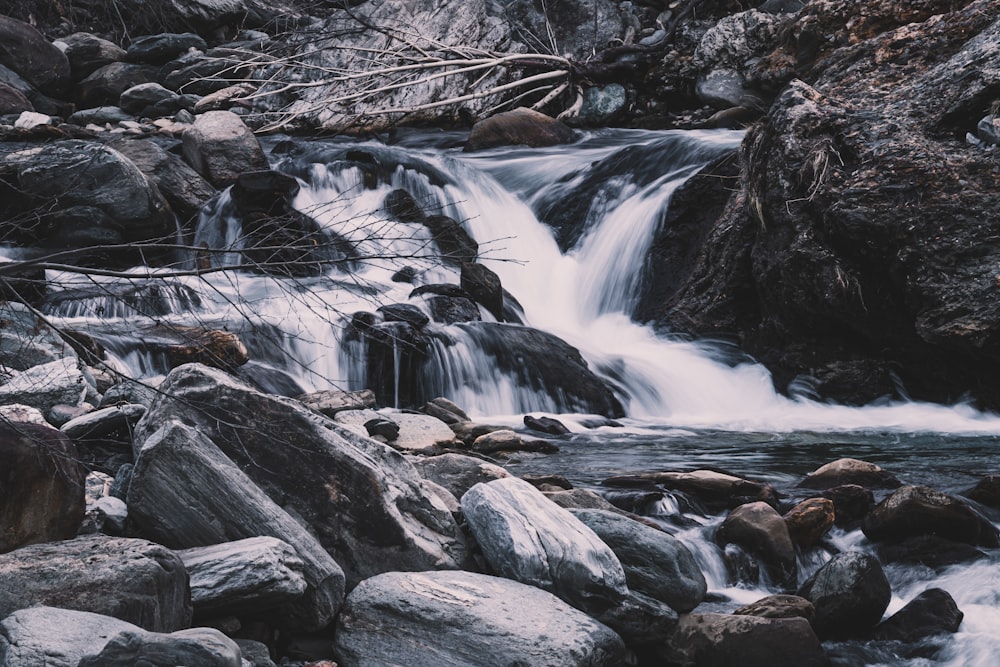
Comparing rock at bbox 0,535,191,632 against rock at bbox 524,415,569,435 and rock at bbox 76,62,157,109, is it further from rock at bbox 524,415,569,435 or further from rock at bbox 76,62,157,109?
rock at bbox 76,62,157,109

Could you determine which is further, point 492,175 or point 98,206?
point 492,175

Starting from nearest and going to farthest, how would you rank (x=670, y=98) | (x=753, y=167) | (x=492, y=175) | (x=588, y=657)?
(x=588, y=657) → (x=753, y=167) → (x=492, y=175) → (x=670, y=98)

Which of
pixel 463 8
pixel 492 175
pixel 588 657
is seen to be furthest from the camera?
pixel 463 8

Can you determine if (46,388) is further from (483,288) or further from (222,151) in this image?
(222,151)

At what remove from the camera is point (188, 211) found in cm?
1080

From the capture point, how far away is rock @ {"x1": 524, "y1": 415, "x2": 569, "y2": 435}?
23.6 feet

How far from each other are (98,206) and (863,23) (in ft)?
27.4

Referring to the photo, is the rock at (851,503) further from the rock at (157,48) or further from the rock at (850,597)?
the rock at (157,48)

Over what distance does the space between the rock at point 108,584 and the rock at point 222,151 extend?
30.2 ft

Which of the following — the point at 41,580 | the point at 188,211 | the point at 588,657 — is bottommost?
the point at 588,657

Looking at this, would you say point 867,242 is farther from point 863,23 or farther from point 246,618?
point 246,618

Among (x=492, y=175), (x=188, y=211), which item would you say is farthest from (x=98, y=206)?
(x=492, y=175)

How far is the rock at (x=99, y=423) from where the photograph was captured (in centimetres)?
433

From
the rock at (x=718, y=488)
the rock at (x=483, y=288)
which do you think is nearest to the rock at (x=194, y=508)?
the rock at (x=718, y=488)
